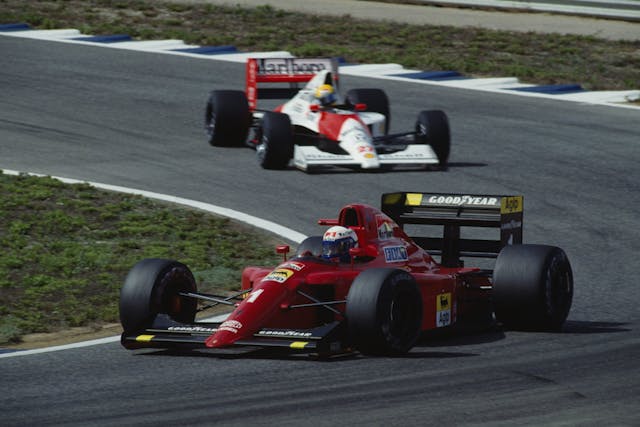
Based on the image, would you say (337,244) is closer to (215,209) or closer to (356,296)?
(356,296)

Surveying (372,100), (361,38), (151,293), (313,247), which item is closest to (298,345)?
(151,293)

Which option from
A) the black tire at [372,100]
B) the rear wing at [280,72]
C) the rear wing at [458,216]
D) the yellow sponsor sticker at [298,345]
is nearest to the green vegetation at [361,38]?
the black tire at [372,100]

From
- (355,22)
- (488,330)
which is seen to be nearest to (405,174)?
(488,330)

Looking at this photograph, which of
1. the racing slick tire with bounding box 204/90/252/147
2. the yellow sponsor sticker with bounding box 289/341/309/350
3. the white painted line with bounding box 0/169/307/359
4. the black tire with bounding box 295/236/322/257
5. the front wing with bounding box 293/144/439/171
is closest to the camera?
the yellow sponsor sticker with bounding box 289/341/309/350

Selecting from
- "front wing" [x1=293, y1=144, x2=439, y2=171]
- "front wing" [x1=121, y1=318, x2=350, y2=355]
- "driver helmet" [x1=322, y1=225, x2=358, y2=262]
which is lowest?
"front wing" [x1=293, y1=144, x2=439, y2=171]

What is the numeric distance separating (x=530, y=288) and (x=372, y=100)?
1054 centimetres

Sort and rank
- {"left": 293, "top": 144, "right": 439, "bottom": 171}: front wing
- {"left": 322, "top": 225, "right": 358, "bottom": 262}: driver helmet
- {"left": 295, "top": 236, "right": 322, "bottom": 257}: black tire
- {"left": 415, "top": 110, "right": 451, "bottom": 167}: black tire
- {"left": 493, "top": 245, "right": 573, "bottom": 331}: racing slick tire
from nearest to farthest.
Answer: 1. {"left": 322, "top": 225, "right": 358, "bottom": 262}: driver helmet
2. {"left": 493, "top": 245, "right": 573, "bottom": 331}: racing slick tire
3. {"left": 295, "top": 236, "right": 322, "bottom": 257}: black tire
4. {"left": 293, "top": 144, "right": 439, "bottom": 171}: front wing
5. {"left": 415, "top": 110, "right": 451, "bottom": 167}: black tire

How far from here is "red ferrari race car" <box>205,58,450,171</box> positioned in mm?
19031

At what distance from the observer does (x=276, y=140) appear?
1900 centimetres

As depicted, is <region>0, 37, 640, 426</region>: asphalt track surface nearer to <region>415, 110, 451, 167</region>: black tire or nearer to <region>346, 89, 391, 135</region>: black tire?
<region>415, 110, 451, 167</region>: black tire

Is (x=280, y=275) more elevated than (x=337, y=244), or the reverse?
(x=337, y=244)

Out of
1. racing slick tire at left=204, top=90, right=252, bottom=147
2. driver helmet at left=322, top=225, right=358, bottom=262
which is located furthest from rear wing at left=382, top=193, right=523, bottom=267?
racing slick tire at left=204, top=90, right=252, bottom=147

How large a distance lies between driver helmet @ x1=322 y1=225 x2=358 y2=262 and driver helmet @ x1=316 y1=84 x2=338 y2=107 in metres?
9.28

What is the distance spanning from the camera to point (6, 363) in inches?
400
